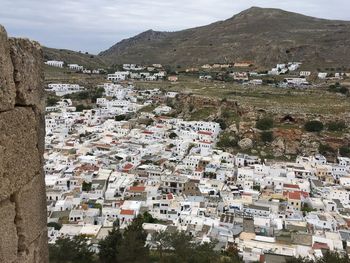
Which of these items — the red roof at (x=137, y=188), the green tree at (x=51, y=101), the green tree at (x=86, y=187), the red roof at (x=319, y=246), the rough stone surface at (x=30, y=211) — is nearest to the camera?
the rough stone surface at (x=30, y=211)

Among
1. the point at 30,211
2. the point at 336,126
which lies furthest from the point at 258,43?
the point at 30,211

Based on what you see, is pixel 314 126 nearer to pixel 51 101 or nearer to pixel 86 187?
pixel 86 187

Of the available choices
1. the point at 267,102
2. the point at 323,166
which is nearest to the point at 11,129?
the point at 323,166

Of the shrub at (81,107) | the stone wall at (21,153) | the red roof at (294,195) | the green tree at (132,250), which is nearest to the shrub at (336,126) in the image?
the red roof at (294,195)

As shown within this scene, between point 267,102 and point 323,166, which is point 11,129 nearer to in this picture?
point 323,166

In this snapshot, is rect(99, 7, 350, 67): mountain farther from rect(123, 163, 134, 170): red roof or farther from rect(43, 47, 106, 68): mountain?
rect(123, 163, 134, 170): red roof

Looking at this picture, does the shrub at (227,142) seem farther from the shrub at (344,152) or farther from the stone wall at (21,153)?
the stone wall at (21,153)
